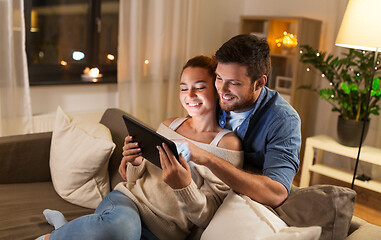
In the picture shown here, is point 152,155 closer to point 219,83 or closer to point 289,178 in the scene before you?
point 219,83

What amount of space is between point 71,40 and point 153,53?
0.67 metres

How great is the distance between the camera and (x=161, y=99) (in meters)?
3.50

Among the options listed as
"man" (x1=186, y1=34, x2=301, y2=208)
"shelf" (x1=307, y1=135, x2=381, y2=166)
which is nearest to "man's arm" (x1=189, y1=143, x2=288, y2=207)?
"man" (x1=186, y1=34, x2=301, y2=208)

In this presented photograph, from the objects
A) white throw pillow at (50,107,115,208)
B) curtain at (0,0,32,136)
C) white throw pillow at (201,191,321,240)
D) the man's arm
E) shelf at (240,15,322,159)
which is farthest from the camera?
shelf at (240,15,322,159)

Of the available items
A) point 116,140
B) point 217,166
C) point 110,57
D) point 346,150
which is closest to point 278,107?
point 217,166

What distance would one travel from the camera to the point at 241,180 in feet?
4.09

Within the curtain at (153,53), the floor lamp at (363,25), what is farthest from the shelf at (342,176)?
the curtain at (153,53)

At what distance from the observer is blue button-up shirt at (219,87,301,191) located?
1306 mm

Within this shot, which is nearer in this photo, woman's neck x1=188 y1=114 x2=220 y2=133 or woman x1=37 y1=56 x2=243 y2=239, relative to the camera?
woman x1=37 y1=56 x2=243 y2=239

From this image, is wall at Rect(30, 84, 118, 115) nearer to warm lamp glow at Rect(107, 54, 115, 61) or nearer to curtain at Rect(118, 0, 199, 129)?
curtain at Rect(118, 0, 199, 129)

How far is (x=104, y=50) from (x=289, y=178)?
2384 mm

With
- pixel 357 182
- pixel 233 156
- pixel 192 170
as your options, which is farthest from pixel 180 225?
pixel 357 182

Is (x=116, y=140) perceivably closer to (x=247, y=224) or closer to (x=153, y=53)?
(x=247, y=224)

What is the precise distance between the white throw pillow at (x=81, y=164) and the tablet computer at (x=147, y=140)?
577 mm
